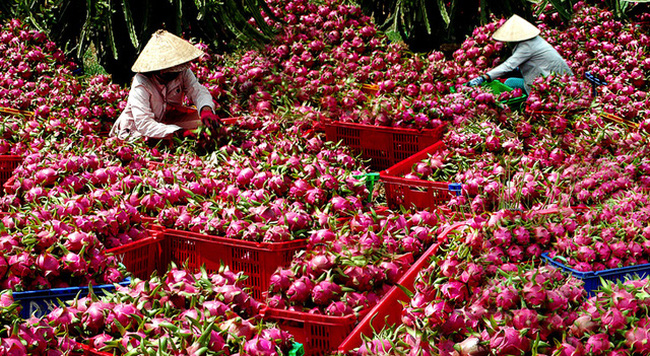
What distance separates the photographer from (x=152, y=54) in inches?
143

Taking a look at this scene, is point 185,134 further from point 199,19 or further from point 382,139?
point 199,19

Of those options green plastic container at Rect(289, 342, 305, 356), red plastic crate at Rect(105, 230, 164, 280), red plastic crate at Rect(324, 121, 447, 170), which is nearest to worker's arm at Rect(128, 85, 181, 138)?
red plastic crate at Rect(324, 121, 447, 170)

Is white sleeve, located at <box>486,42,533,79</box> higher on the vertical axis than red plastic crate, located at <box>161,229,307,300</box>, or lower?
higher

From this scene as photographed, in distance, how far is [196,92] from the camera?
390cm

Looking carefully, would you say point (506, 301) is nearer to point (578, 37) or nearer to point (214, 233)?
point (214, 233)

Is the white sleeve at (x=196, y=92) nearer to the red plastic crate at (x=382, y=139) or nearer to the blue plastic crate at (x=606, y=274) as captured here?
the red plastic crate at (x=382, y=139)

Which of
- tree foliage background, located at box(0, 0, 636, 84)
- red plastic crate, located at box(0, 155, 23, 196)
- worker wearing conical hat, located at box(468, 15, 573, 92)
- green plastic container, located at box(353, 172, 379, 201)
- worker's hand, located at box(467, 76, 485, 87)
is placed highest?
tree foliage background, located at box(0, 0, 636, 84)

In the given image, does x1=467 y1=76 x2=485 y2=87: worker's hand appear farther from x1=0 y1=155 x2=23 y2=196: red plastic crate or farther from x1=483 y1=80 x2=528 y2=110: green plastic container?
x1=0 y1=155 x2=23 y2=196: red plastic crate

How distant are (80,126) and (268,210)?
1672 millimetres

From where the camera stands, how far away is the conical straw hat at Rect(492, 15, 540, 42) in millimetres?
4859

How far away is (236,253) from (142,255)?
1.14ft

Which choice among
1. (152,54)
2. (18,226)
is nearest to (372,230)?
(18,226)

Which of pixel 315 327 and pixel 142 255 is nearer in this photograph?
pixel 315 327

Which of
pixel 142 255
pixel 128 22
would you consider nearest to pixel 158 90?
pixel 128 22
